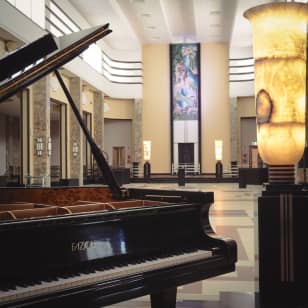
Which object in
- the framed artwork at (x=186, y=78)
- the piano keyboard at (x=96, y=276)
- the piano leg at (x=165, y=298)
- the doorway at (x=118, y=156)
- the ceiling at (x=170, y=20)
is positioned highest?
the ceiling at (x=170, y=20)

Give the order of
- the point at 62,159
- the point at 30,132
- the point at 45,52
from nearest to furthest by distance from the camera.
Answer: the point at 45,52 → the point at 30,132 → the point at 62,159

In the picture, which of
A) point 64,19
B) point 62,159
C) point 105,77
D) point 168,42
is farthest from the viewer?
point 168,42

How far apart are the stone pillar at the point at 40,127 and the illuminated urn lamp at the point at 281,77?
37.8 ft

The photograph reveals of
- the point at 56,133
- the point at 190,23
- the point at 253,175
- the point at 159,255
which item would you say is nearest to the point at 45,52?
the point at 159,255

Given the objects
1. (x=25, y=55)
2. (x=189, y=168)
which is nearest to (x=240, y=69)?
(x=189, y=168)

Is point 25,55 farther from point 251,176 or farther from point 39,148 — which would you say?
point 251,176

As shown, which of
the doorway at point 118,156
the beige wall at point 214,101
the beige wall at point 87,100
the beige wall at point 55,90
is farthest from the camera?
the doorway at point 118,156

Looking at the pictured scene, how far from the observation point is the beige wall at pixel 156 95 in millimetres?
25484

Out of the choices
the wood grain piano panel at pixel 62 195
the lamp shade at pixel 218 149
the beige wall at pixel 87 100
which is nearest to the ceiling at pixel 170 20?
the beige wall at pixel 87 100

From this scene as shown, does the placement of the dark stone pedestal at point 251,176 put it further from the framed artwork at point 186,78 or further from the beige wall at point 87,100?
the beige wall at point 87,100

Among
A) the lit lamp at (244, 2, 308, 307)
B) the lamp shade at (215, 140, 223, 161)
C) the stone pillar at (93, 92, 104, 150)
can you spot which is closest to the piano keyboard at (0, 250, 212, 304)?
the lit lamp at (244, 2, 308, 307)

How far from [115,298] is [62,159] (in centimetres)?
1721

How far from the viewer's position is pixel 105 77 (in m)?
23.4

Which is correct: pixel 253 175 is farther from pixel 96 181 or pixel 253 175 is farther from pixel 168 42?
pixel 168 42
